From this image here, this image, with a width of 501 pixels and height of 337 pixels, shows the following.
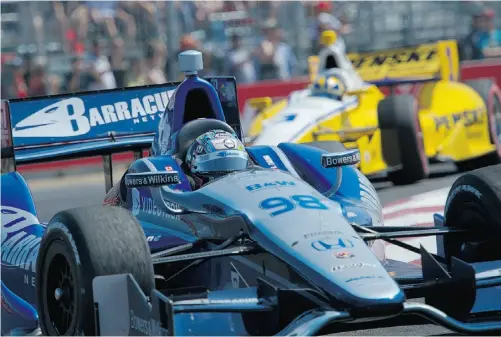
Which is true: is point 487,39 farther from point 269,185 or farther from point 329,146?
point 269,185

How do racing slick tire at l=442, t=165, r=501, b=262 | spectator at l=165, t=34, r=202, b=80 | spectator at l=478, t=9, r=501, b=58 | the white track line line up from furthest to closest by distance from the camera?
spectator at l=478, t=9, r=501, b=58 → spectator at l=165, t=34, r=202, b=80 → the white track line → racing slick tire at l=442, t=165, r=501, b=262

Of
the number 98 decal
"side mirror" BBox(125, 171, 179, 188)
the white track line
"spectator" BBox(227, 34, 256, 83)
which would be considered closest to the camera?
the number 98 decal

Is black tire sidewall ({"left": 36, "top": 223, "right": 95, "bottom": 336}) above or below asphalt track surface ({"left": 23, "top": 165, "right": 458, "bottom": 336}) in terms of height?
above

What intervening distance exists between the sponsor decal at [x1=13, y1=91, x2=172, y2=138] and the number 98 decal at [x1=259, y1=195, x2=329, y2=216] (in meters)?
2.81

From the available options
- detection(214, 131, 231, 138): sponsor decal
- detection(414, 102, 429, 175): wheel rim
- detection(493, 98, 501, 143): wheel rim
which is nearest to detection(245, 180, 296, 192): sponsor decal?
detection(214, 131, 231, 138): sponsor decal

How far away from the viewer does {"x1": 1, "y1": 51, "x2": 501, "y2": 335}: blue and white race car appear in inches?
208

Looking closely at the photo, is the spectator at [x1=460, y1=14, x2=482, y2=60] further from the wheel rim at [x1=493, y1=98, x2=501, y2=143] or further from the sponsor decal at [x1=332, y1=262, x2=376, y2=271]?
the sponsor decal at [x1=332, y1=262, x2=376, y2=271]

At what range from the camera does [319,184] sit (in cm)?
731

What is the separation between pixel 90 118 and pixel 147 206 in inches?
73.7

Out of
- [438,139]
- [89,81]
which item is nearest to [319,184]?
[438,139]

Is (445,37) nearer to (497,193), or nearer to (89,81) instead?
(89,81)

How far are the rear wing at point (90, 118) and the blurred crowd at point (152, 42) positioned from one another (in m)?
8.05

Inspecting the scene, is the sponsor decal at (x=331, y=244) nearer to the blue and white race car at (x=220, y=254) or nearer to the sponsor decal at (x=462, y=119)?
the blue and white race car at (x=220, y=254)

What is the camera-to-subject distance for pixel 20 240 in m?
7.19
